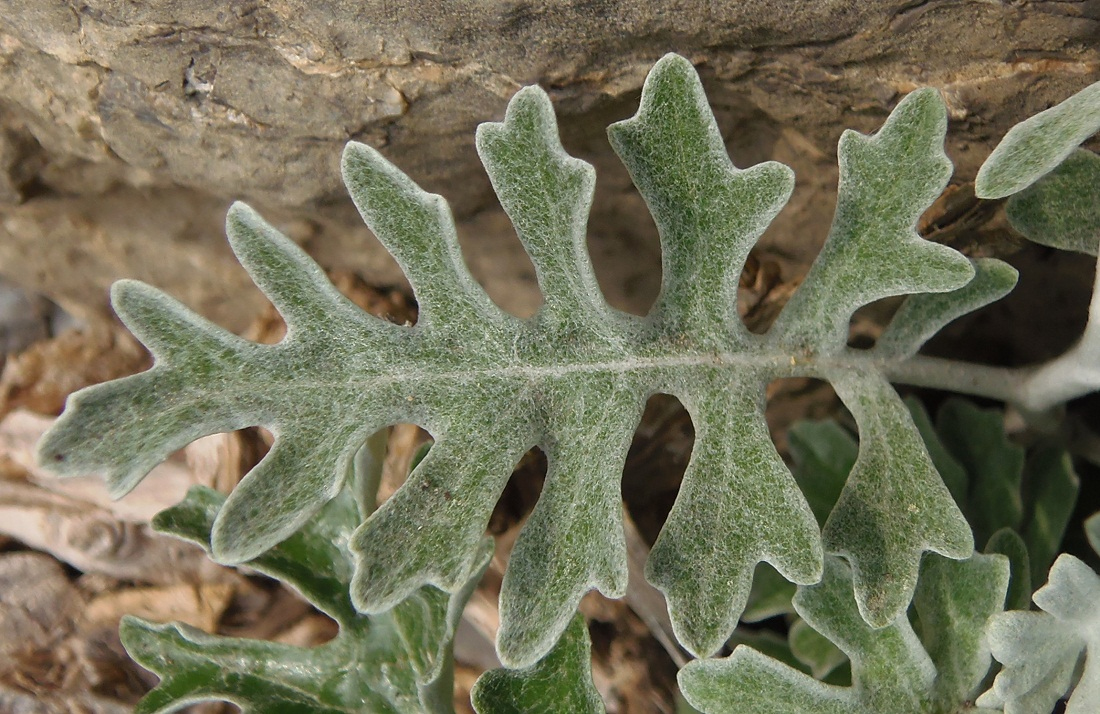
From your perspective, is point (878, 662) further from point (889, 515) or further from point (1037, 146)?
point (1037, 146)

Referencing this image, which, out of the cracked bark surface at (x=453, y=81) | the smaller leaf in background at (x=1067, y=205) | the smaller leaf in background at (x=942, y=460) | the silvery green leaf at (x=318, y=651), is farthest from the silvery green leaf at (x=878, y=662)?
the cracked bark surface at (x=453, y=81)

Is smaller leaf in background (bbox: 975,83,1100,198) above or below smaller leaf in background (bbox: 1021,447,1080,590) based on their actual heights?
above

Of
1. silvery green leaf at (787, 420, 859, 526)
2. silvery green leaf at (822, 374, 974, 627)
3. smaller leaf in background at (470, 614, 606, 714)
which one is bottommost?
silvery green leaf at (787, 420, 859, 526)

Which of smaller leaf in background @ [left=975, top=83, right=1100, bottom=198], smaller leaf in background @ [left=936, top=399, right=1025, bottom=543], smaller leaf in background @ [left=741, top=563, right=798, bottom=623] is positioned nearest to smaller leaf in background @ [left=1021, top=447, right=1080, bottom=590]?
smaller leaf in background @ [left=936, top=399, right=1025, bottom=543]

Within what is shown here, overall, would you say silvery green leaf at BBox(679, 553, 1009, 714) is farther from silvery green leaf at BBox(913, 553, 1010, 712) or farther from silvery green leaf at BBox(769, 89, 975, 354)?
silvery green leaf at BBox(769, 89, 975, 354)

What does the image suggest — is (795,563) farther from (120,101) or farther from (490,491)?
(120,101)

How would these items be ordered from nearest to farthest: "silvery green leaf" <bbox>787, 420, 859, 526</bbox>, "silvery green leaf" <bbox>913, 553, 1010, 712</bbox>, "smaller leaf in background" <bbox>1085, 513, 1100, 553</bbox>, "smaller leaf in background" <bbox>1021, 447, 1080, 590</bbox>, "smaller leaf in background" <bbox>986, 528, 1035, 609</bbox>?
"silvery green leaf" <bbox>913, 553, 1010, 712</bbox>, "smaller leaf in background" <bbox>986, 528, 1035, 609</bbox>, "smaller leaf in background" <bbox>1085, 513, 1100, 553</bbox>, "smaller leaf in background" <bbox>1021, 447, 1080, 590</bbox>, "silvery green leaf" <bbox>787, 420, 859, 526</bbox>

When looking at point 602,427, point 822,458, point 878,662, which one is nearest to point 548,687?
point 602,427

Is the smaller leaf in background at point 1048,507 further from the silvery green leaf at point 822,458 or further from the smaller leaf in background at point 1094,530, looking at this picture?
the silvery green leaf at point 822,458
